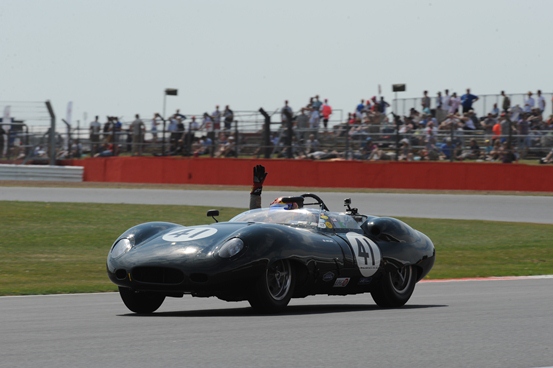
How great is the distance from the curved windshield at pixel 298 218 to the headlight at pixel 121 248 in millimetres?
1097

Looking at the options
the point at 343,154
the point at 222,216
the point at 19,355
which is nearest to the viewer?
the point at 19,355

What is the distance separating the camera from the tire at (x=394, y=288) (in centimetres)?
965

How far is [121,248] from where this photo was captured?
8867mm

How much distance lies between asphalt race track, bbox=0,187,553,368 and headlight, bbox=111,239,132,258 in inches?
19.8

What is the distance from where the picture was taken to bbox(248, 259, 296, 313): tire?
27.4 ft

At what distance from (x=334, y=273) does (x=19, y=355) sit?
372 centimetres

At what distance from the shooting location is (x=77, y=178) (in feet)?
Result: 107

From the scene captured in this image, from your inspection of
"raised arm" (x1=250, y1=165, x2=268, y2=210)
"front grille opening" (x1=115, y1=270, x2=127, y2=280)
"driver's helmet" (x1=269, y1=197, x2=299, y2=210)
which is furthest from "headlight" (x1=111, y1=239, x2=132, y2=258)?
"raised arm" (x1=250, y1=165, x2=268, y2=210)

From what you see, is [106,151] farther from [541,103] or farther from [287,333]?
[287,333]

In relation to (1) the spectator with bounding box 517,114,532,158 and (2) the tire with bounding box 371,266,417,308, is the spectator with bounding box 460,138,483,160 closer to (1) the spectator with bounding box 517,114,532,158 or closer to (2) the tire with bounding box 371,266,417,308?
(1) the spectator with bounding box 517,114,532,158

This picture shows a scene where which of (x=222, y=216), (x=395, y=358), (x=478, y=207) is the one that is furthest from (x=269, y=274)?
(x=478, y=207)

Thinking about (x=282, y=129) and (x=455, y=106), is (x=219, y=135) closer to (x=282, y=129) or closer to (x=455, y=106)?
(x=282, y=129)

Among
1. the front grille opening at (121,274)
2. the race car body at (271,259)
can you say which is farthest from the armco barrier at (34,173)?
the front grille opening at (121,274)

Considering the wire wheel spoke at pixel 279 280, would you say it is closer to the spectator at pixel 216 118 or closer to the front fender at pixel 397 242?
the front fender at pixel 397 242
